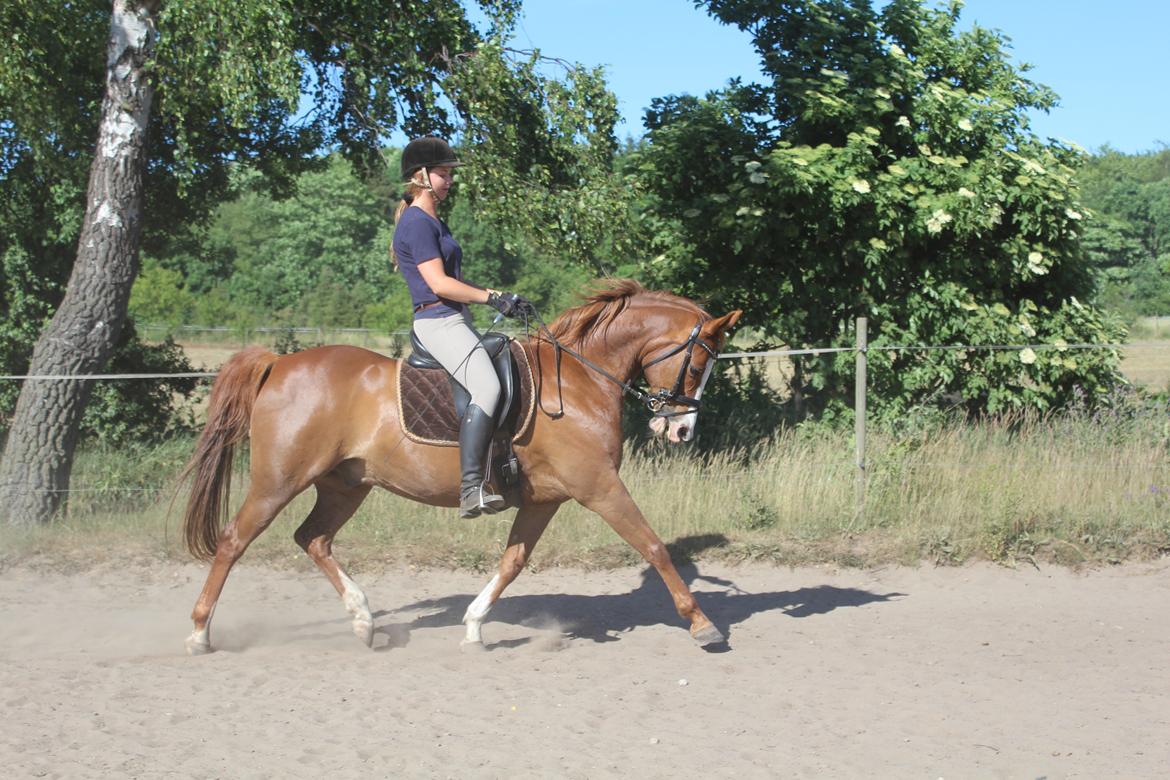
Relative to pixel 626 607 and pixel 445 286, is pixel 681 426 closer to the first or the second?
pixel 445 286

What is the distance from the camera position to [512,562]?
6.78m

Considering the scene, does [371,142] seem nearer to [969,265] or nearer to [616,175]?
[616,175]

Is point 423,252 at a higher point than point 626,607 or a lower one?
higher

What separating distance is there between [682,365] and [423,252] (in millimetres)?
1667

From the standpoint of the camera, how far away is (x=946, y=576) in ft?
27.3

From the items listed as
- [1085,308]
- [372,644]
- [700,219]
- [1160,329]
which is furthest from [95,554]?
[1160,329]

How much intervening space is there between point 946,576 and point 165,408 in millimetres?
9853

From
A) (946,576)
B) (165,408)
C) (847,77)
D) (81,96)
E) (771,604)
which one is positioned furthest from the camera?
(165,408)

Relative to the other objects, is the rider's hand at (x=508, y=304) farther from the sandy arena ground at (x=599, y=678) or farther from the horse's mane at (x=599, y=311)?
the sandy arena ground at (x=599, y=678)

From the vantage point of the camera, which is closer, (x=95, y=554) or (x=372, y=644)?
(x=372, y=644)

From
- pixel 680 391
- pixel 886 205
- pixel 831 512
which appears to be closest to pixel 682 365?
pixel 680 391

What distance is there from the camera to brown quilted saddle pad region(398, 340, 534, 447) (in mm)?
6359

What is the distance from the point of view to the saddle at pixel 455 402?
6.29 metres

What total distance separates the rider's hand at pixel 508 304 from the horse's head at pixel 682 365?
907 millimetres
